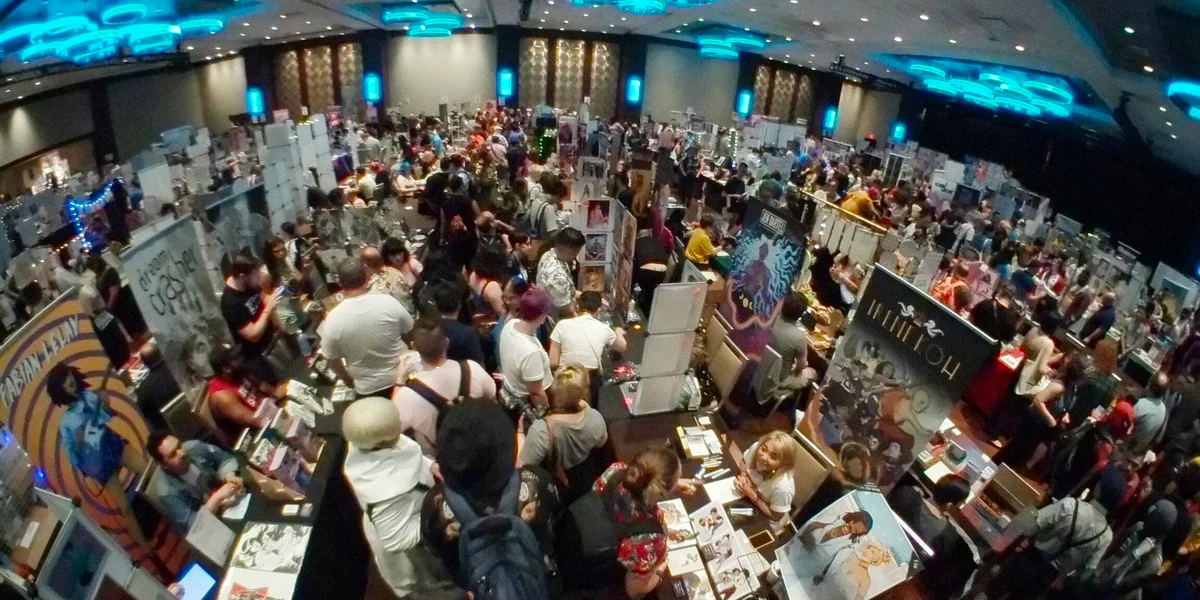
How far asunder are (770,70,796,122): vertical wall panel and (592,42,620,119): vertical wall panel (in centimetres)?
601

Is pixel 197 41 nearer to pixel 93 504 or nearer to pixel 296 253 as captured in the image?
pixel 296 253

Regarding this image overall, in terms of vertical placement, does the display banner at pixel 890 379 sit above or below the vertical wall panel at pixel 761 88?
below

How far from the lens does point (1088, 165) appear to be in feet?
52.0

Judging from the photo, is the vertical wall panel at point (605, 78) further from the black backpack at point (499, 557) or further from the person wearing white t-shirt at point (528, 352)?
the black backpack at point (499, 557)

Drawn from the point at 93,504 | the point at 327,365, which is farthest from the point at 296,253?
the point at 93,504

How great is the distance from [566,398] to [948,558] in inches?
89.6

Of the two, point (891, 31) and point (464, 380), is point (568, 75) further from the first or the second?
point (464, 380)

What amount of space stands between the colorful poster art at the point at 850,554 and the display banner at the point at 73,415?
285 cm

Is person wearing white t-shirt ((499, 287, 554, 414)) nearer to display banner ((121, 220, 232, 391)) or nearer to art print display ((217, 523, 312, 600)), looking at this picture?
art print display ((217, 523, 312, 600))

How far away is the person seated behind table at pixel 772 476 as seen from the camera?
308 centimetres

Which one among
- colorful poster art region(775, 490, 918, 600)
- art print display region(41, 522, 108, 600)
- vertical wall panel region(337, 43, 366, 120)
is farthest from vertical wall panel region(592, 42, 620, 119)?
art print display region(41, 522, 108, 600)

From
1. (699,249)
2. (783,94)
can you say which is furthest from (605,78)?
(699,249)

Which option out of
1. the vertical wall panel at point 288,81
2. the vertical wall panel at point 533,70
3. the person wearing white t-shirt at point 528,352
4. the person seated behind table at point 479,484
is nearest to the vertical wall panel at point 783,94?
the vertical wall panel at point 533,70

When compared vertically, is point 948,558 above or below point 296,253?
below
